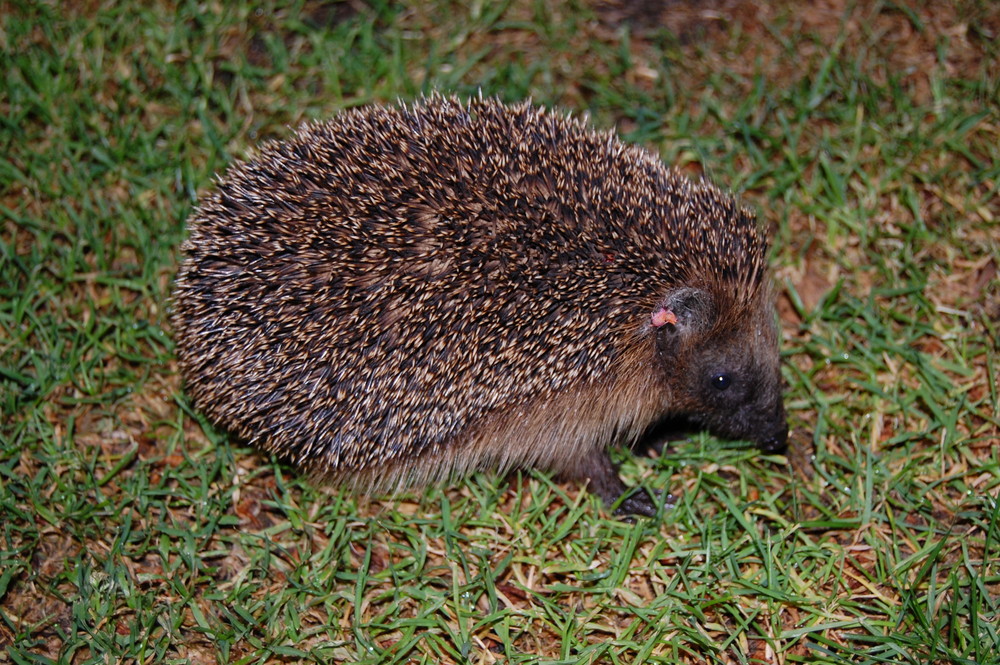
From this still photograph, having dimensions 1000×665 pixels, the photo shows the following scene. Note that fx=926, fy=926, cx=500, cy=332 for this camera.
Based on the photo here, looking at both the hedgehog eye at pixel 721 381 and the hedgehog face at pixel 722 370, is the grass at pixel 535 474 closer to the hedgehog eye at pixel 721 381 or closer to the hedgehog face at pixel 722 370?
the hedgehog face at pixel 722 370

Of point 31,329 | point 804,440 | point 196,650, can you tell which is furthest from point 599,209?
point 31,329

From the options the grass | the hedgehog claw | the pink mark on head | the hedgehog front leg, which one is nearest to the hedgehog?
the pink mark on head

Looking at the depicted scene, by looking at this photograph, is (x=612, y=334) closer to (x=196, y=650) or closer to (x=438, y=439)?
(x=438, y=439)

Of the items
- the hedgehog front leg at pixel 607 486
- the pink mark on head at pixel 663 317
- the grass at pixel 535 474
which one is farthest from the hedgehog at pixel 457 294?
the grass at pixel 535 474

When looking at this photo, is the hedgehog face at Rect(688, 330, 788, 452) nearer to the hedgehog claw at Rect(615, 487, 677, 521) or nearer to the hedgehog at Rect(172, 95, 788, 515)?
the hedgehog at Rect(172, 95, 788, 515)

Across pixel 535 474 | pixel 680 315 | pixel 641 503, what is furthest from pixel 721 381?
pixel 535 474
